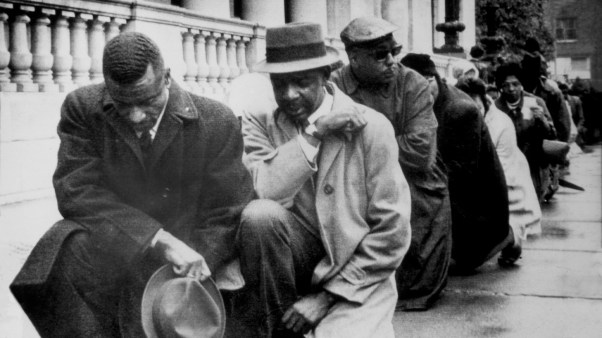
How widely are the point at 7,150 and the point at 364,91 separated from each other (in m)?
2.39

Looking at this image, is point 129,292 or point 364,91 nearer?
point 129,292

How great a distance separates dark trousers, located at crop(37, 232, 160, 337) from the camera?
3645mm

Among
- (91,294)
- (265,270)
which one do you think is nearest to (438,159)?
(265,270)

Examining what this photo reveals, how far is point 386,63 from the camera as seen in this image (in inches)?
235

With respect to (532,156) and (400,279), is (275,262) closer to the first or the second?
(400,279)

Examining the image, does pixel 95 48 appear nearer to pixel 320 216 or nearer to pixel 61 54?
pixel 61 54

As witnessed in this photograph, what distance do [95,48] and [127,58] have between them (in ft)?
10.2

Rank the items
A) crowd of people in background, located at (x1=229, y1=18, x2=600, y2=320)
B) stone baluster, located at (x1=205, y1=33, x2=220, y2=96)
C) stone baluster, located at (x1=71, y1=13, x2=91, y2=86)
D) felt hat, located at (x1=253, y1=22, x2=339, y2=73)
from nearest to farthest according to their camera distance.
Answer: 1. felt hat, located at (x1=253, y1=22, x2=339, y2=73)
2. crowd of people in background, located at (x1=229, y1=18, x2=600, y2=320)
3. stone baluster, located at (x1=71, y1=13, x2=91, y2=86)
4. stone baluster, located at (x1=205, y1=33, x2=220, y2=96)

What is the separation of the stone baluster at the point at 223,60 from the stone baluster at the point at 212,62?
0.44 feet

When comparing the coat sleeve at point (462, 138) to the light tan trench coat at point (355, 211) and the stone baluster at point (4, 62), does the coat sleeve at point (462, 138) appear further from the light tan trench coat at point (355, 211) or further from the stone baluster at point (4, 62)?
the stone baluster at point (4, 62)

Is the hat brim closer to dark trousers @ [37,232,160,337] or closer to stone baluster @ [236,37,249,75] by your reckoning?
dark trousers @ [37,232,160,337]

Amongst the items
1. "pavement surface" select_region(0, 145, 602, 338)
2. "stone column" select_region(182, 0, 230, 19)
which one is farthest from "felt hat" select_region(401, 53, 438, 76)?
"stone column" select_region(182, 0, 230, 19)

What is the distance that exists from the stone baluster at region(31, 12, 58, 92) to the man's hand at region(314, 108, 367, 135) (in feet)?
Result: 8.53

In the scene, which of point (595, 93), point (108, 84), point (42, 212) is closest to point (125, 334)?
point (108, 84)
